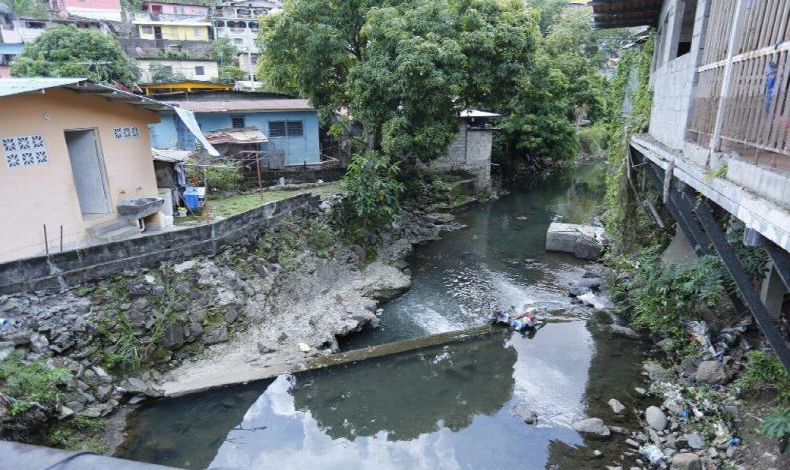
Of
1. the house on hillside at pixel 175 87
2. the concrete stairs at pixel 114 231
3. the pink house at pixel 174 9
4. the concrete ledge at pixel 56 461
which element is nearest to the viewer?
the concrete ledge at pixel 56 461

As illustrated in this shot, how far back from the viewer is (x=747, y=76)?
4.88 metres

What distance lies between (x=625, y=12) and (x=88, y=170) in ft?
46.0

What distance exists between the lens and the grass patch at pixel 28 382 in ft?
23.3

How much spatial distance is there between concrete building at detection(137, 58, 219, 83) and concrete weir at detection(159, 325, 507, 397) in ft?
97.8

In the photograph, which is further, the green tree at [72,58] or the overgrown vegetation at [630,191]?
the green tree at [72,58]

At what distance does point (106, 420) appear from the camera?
807cm

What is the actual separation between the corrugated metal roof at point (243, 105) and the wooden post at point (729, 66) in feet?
54.8

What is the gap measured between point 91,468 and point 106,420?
7910mm

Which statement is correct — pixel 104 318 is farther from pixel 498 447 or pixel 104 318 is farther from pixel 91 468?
pixel 91 468

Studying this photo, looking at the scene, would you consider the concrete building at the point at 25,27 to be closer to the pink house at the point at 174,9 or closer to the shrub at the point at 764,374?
the pink house at the point at 174,9

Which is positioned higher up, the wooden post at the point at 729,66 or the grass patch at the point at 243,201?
the wooden post at the point at 729,66

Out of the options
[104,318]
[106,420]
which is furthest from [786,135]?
[104,318]

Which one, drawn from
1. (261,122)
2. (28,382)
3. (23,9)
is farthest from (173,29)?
(28,382)

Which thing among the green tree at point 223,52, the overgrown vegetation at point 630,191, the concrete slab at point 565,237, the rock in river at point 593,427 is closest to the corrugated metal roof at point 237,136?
the concrete slab at point 565,237
